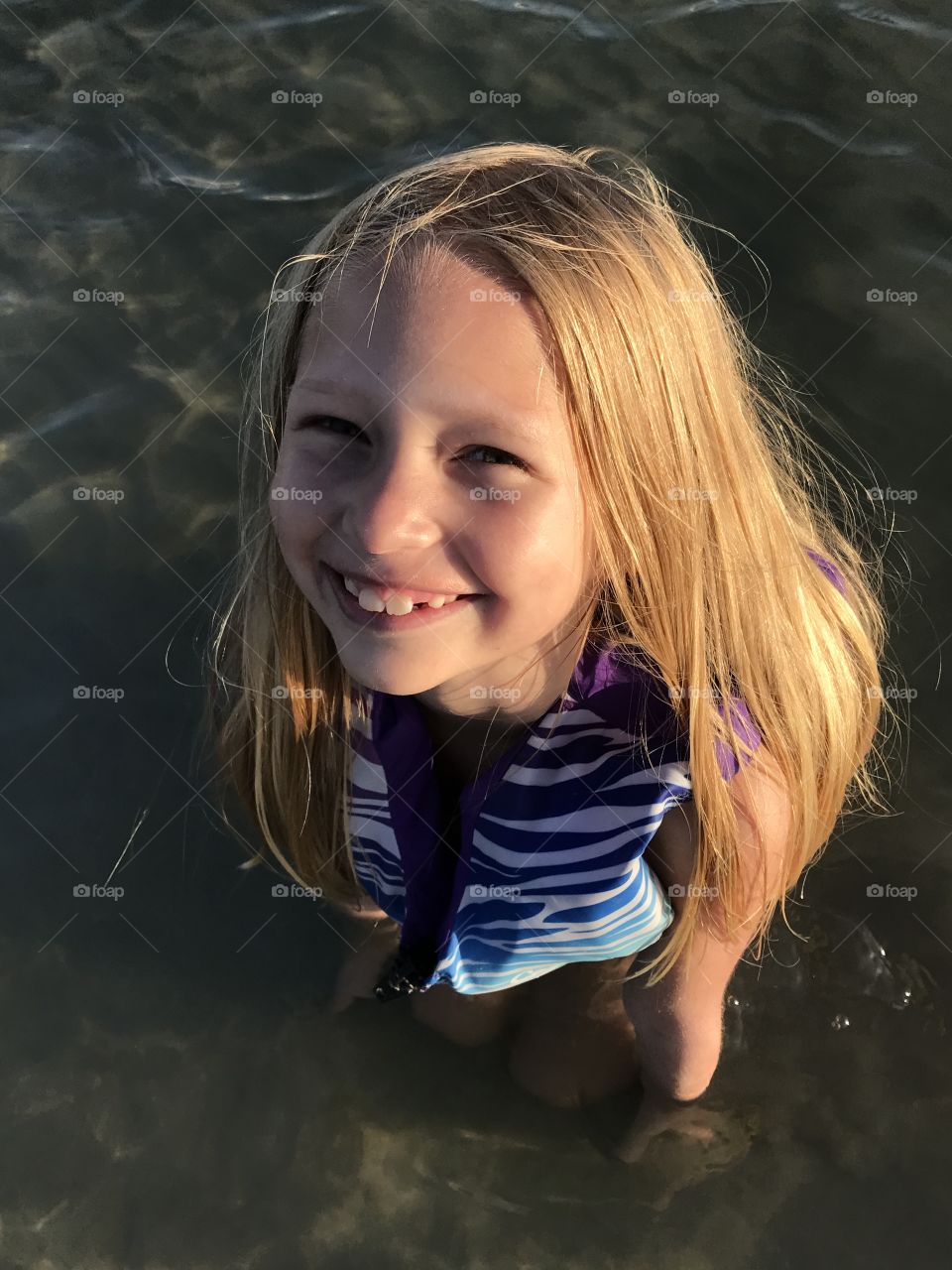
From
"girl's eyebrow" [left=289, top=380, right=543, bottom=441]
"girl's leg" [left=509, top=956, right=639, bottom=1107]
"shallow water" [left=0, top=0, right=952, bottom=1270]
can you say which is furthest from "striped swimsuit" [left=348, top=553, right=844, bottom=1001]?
"shallow water" [left=0, top=0, right=952, bottom=1270]

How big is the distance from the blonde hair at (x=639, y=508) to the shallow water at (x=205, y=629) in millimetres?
629

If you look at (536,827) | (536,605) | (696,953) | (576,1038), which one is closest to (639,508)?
(536,605)

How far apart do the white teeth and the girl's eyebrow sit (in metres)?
0.29

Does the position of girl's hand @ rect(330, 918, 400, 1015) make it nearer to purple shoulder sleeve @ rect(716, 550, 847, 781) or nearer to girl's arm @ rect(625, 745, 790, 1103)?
girl's arm @ rect(625, 745, 790, 1103)

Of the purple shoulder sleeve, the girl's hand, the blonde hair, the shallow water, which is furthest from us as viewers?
the girl's hand

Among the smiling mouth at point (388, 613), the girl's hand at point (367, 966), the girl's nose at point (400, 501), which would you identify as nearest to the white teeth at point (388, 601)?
the smiling mouth at point (388, 613)

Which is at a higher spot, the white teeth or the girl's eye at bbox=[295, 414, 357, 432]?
the girl's eye at bbox=[295, 414, 357, 432]

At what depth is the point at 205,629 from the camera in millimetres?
3275

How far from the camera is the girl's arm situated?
199 centimetres

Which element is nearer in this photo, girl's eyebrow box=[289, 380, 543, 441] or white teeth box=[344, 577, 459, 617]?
girl's eyebrow box=[289, 380, 543, 441]

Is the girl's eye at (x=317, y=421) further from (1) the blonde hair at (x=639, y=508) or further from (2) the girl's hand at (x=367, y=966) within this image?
(2) the girl's hand at (x=367, y=966)

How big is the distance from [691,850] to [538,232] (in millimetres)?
1117

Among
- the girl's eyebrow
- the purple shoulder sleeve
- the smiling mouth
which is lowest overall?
the purple shoulder sleeve

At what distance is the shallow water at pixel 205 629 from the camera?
2535mm
